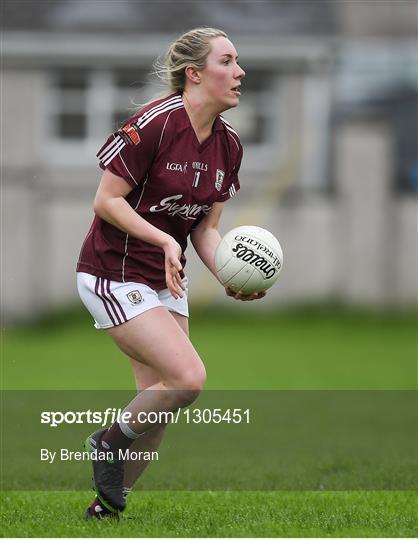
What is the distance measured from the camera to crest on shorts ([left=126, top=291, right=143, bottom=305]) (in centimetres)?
606

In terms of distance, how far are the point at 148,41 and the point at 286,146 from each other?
3022 mm

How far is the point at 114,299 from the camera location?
6078 millimetres

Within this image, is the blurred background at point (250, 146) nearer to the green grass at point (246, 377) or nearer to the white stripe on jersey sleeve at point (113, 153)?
the green grass at point (246, 377)

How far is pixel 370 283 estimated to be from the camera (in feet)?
68.7

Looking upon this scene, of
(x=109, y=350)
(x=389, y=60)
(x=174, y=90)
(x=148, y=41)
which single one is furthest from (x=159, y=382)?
(x=389, y=60)

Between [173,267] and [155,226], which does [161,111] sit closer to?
[155,226]

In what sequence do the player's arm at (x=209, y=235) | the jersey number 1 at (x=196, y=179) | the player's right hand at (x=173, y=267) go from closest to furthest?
the player's right hand at (x=173, y=267) → the jersey number 1 at (x=196, y=179) → the player's arm at (x=209, y=235)

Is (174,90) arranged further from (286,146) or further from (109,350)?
(286,146)

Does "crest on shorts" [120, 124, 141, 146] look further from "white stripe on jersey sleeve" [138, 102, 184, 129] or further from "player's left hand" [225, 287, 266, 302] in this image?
"player's left hand" [225, 287, 266, 302]

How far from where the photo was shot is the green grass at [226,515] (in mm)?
5902

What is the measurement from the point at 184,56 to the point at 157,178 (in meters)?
0.66

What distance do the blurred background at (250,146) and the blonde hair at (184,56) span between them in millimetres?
12961

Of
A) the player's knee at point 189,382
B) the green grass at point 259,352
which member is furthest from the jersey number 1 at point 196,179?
the green grass at point 259,352

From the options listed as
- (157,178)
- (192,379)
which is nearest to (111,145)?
(157,178)
